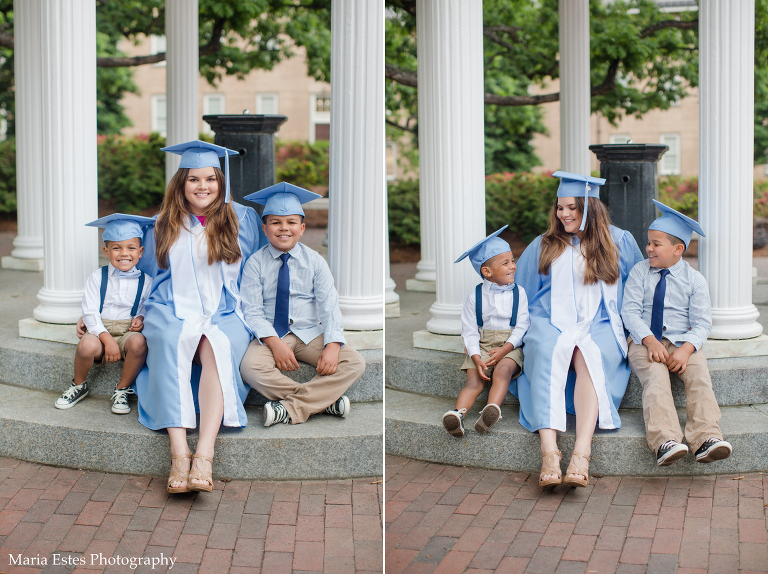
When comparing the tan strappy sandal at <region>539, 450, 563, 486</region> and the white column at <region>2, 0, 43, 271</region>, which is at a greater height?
the white column at <region>2, 0, 43, 271</region>

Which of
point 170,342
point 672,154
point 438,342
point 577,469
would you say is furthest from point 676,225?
point 672,154

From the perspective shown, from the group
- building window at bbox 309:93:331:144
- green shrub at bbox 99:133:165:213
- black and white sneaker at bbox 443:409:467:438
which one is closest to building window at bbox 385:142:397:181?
building window at bbox 309:93:331:144

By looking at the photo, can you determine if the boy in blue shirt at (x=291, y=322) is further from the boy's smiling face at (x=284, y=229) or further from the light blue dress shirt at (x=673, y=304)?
the light blue dress shirt at (x=673, y=304)

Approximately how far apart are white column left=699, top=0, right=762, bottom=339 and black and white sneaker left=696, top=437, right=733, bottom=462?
1.11m

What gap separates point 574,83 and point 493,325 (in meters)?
4.22

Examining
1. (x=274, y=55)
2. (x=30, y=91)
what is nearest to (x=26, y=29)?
(x=30, y=91)

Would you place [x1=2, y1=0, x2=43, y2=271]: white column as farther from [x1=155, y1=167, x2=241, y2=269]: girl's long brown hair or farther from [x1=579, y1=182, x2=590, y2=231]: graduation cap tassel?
[x1=579, y1=182, x2=590, y2=231]: graduation cap tassel

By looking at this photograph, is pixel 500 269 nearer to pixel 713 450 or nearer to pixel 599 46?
pixel 713 450

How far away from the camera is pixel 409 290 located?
798cm

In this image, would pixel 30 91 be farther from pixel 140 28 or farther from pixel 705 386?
pixel 705 386

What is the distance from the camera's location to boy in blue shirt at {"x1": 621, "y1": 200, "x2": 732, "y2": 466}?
4.18 meters

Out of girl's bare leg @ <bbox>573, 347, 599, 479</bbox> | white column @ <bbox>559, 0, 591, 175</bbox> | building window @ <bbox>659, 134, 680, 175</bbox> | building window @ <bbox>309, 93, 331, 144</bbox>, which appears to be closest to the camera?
girl's bare leg @ <bbox>573, 347, 599, 479</bbox>

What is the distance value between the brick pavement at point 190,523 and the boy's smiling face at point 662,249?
1.98 metres

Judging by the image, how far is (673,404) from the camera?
13.9ft
